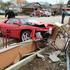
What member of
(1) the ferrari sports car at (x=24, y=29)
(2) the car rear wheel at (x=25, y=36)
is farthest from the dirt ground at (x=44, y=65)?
(2) the car rear wheel at (x=25, y=36)

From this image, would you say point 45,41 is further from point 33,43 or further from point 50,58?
point 50,58

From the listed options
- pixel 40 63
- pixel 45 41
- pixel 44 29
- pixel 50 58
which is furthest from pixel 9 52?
pixel 44 29

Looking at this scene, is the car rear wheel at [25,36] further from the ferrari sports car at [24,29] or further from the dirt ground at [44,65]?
the dirt ground at [44,65]

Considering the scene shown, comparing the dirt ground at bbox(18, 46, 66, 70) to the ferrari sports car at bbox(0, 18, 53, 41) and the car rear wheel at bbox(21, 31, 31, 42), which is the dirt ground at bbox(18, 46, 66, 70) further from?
the car rear wheel at bbox(21, 31, 31, 42)

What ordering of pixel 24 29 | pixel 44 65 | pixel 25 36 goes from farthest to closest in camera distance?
pixel 24 29 → pixel 25 36 → pixel 44 65

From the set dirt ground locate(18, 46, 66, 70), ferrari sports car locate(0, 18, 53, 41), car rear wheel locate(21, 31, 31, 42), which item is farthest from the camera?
car rear wheel locate(21, 31, 31, 42)

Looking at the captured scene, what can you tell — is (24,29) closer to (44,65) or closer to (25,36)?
(25,36)

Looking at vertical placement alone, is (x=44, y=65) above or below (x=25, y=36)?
below

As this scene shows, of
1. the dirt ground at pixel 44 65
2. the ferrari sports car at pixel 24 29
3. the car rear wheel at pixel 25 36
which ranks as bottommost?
the dirt ground at pixel 44 65

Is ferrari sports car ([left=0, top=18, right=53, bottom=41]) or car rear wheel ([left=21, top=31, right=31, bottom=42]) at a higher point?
ferrari sports car ([left=0, top=18, right=53, bottom=41])

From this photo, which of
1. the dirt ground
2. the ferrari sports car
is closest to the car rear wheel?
the ferrari sports car

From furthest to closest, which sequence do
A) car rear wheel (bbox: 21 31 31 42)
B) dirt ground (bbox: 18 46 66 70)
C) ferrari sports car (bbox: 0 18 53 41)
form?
car rear wheel (bbox: 21 31 31 42) < ferrari sports car (bbox: 0 18 53 41) < dirt ground (bbox: 18 46 66 70)

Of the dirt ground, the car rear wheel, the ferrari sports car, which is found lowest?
the dirt ground

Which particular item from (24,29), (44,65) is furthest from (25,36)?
(44,65)
